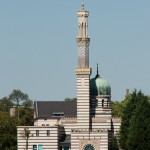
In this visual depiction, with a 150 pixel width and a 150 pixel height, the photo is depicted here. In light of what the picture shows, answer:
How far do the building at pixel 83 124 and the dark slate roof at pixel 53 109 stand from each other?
80.6ft

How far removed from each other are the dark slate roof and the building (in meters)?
24.6

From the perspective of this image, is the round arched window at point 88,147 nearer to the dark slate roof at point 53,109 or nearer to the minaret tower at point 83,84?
the minaret tower at point 83,84

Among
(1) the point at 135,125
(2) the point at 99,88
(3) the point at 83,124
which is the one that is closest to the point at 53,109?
(2) the point at 99,88

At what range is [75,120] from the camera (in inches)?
5925

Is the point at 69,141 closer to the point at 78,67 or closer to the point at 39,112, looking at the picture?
the point at 78,67

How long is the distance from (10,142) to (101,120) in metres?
13.8

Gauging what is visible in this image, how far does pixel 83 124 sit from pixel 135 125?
11.9 meters

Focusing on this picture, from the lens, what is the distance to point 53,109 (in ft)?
585

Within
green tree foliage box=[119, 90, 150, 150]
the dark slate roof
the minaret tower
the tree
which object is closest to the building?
the minaret tower

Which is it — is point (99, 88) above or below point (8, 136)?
above

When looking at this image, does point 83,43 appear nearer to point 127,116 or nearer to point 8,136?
point 127,116

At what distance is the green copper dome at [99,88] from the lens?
15012 cm

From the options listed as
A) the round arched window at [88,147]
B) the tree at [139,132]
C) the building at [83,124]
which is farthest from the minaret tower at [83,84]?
the tree at [139,132]

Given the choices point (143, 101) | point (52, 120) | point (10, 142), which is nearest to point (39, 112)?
point (52, 120)
